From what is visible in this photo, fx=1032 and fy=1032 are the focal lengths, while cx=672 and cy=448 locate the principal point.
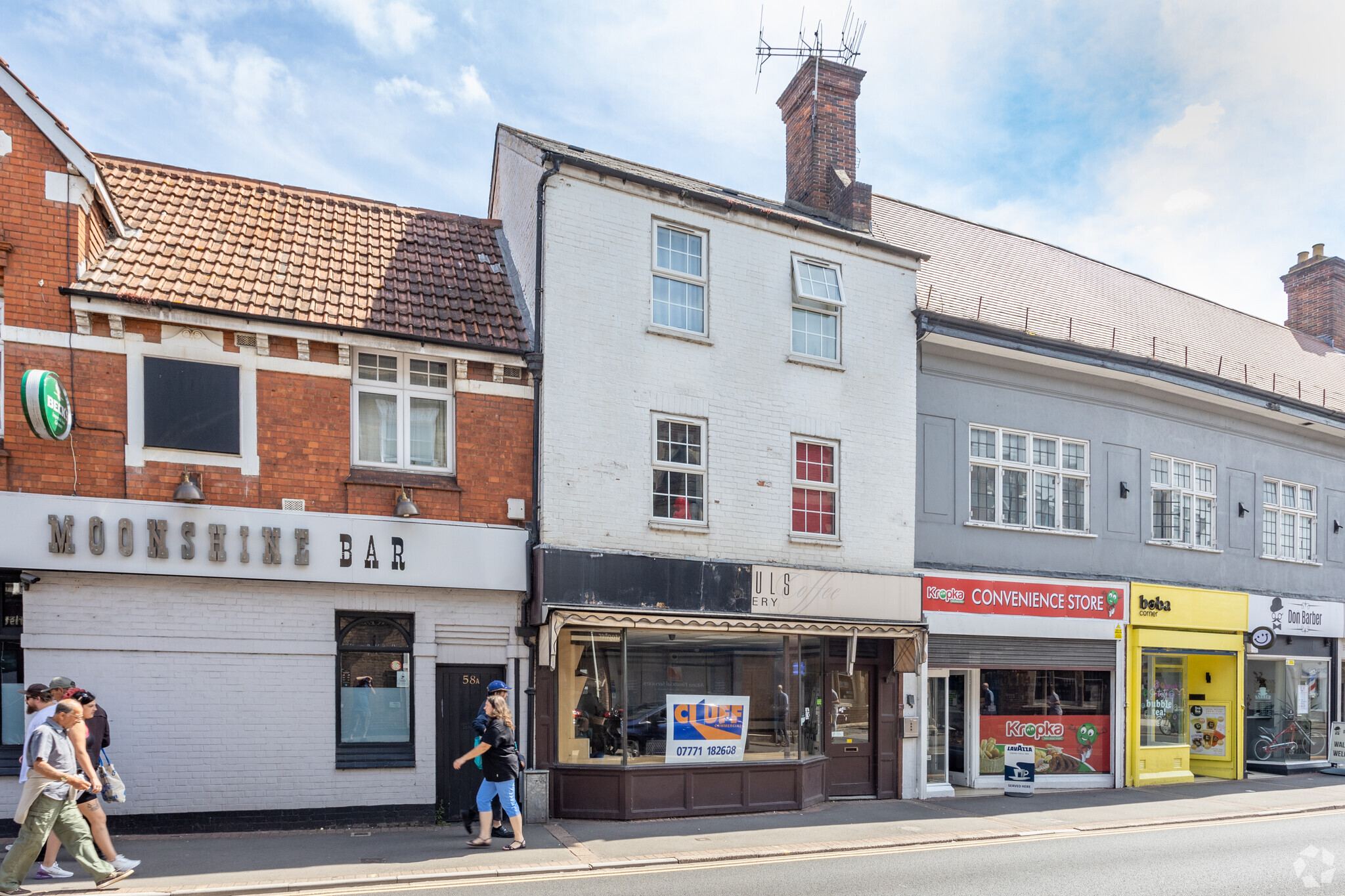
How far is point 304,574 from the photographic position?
11578 millimetres

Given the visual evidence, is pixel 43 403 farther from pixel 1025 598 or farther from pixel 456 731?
pixel 1025 598

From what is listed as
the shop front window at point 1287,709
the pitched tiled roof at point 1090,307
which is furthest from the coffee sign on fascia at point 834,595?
the shop front window at point 1287,709

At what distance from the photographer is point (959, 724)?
667 inches

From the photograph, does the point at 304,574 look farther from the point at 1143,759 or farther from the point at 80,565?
the point at 1143,759

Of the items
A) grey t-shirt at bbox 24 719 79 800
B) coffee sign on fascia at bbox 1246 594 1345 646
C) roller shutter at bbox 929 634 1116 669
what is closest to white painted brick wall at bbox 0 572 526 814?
grey t-shirt at bbox 24 719 79 800

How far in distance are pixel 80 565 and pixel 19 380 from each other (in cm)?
209

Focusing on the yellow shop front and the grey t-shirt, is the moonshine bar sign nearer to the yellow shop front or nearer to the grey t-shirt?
the grey t-shirt

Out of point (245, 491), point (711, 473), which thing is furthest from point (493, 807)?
point (711, 473)

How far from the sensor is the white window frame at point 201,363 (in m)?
11.2

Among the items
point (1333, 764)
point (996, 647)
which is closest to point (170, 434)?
point (996, 647)

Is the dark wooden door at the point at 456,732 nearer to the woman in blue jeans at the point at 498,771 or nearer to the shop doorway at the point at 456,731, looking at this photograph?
the shop doorway at the point at 456,731

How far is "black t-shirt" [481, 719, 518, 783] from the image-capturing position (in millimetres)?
10672

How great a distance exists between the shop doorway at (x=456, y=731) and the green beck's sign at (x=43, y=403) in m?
4.89

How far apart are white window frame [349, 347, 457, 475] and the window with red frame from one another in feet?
16.3
